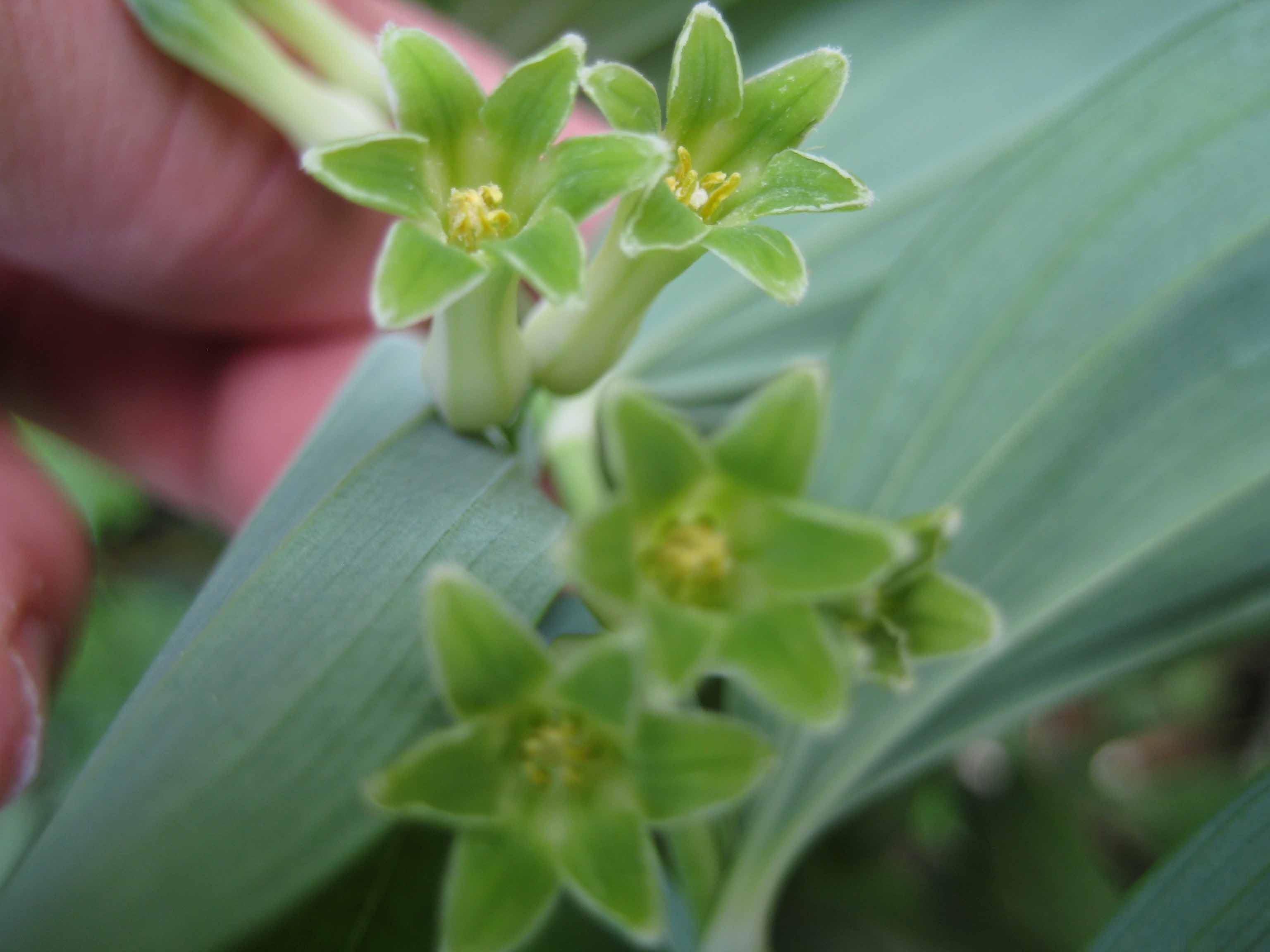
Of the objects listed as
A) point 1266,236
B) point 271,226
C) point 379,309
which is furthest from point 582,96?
point 379,309

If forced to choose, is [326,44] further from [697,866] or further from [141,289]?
[697,866]

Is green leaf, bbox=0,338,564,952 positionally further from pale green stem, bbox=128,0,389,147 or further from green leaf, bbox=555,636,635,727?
pale green stem, bbox=128,0,389,147

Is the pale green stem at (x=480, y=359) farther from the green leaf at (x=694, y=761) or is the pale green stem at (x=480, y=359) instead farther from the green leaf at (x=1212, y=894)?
the green leaf at (x=1212, y=894)

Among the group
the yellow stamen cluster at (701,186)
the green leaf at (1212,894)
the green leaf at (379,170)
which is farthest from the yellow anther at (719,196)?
the green leaf at (1212,894)

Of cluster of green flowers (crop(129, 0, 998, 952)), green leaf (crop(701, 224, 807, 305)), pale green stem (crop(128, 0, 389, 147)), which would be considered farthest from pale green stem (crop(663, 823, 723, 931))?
pale green stem (crop(128, 0, 389, 147))

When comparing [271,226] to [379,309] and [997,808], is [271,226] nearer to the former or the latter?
[379,309]
